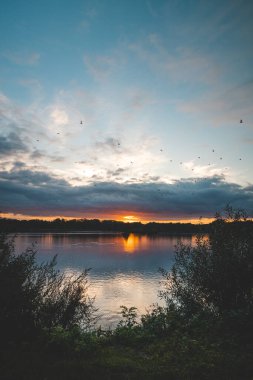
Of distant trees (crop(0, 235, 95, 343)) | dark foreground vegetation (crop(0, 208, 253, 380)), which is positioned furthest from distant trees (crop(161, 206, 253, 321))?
distant trees (crop(0, 235, 95, 343))

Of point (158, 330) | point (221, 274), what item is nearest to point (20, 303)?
point (158, 330)

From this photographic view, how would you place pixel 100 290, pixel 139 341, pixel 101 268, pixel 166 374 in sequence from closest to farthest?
pixel 166 374 → pixel 139 341 → pixel 100 290 → pixel 101 268

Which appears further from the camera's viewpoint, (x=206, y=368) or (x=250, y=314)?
(x=250, y=314)

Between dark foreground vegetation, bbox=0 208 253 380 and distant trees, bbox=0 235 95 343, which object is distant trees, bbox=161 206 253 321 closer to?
dark foreground vegetation, bbox=0 208 253 380

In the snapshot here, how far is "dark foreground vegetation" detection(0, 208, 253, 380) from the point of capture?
8.29 metres

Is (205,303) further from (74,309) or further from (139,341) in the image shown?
(74,309)

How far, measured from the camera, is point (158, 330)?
39.7 feet

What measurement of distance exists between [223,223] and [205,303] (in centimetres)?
372

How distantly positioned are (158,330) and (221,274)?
11.2ft

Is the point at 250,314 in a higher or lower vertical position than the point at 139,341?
higher

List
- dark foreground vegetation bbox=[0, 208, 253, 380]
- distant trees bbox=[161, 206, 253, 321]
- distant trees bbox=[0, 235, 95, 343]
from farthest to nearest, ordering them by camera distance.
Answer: distant trees bbox=[161, 206, 253, 321]
distant trees bbox=[0, 235, 95, 343]
dark foreground vegetation bbox=[0, 208, 253, 380]

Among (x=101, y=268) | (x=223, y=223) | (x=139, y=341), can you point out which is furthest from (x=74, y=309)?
(x=101, y=268)

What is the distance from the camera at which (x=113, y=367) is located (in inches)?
334

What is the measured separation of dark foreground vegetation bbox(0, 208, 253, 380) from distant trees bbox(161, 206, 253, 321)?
4 centimetres
